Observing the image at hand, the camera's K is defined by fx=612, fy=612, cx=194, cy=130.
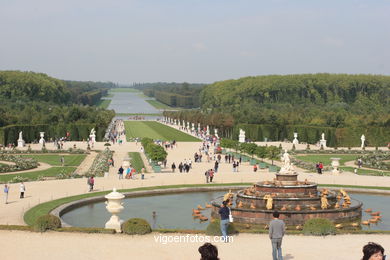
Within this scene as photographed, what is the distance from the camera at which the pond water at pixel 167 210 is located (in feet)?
90.5

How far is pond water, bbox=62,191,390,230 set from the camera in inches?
1086

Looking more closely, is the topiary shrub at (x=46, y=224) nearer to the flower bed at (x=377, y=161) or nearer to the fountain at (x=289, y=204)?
the fountain at (x=289, y=204)

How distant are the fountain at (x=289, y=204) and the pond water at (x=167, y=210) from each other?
1.16 m

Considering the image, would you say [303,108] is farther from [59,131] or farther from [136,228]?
[136,228]

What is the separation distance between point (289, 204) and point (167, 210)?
6.35 metres

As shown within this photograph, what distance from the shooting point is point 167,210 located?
31000mm

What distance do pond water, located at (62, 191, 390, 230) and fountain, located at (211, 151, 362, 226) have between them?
1.16 metres

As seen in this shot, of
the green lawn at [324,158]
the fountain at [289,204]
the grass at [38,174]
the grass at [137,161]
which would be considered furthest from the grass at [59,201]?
the green lawn at [324,158]

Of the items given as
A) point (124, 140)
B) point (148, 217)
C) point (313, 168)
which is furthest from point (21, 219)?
point (124, 140)

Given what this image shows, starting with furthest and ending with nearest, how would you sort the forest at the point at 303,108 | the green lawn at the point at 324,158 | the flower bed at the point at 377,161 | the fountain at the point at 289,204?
the forest at the point at 303,108
the green lawn at the point at 324,158
the flower bed at the point at 377,161
the fountain at the point at 289,204

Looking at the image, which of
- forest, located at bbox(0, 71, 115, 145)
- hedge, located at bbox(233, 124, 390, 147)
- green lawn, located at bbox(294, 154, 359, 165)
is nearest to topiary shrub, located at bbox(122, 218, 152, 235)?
green lawn, located at bbox(294, 154, 359, 165)

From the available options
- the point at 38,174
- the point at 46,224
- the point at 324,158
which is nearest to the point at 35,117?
the point at 38,174

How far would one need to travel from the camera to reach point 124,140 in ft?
296

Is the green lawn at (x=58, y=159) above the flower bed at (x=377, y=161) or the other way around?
the other way around
